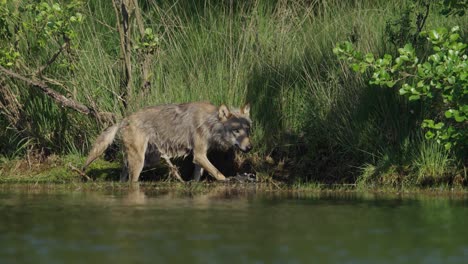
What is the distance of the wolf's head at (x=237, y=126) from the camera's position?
14.0 m

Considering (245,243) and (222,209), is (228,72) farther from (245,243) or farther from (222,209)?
(245,243)

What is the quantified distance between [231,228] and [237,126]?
5097 millimetres

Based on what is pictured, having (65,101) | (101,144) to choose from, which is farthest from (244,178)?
(65,101)

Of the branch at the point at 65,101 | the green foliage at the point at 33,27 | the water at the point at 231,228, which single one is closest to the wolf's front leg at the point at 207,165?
the branch at the point at 65,101

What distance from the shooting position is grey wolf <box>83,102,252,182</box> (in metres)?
14.2

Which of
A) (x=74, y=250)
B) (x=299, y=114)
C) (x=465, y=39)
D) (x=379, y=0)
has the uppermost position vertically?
(x=379, y=0)

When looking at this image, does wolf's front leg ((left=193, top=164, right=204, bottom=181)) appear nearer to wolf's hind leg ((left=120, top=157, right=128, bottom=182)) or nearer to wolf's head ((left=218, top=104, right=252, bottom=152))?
wolf's head ((left=218, top=104, right=252, bottom=152))

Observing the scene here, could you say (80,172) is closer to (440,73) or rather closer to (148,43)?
(148,43)

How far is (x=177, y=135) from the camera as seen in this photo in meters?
14.6

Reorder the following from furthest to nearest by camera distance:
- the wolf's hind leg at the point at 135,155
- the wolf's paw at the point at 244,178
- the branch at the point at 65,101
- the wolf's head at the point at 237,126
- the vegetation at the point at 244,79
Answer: the branch at the point at 65,101
the wolf's hind leg at the point at 135,155
the wolf's head at the point at 237,126
the wolf's paw at the point at 244,178
the vegetation at the point at 244,79

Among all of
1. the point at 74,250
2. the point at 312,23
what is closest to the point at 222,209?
the point at 74,250

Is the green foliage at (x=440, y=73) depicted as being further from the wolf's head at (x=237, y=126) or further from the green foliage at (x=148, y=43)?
the green foliage at (x=148, y=43)

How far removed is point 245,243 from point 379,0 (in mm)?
9425

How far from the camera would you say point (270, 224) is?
30.9 ft
